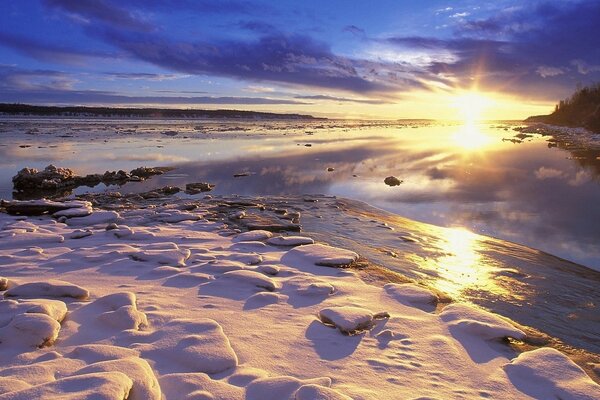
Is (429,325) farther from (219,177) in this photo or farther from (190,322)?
(219,177)

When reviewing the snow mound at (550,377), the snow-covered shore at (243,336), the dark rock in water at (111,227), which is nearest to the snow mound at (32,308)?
the snow-covered shore at (243,336)

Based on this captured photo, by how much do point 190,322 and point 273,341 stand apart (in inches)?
32.6

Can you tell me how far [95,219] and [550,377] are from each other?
8244mm

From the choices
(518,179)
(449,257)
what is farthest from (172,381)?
(518,179)

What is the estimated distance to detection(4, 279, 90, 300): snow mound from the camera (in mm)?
4250

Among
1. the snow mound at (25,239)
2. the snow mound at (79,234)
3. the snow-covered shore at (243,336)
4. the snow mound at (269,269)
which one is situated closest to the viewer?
the snow-covered shore at (243,336)

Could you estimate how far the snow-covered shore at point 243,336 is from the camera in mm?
2908

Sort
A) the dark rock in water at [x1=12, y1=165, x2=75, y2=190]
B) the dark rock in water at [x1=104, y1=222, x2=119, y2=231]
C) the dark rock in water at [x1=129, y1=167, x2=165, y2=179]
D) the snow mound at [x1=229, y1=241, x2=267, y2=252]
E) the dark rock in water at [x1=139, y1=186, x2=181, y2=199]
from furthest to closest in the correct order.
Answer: the dark rock in water at [x1=129, y1=167, x2=165, y2=179]
the dark rock in water at [x1=12, y1=165, x2=75, y2=190]
the dark rock in water at [x1=139, y1=186, x2=181, y2=199]
the dark rock in water at [x1=104, y1=222, x2=119, y2=231]
the snow mound at [x1=229, y1=241, x2=267, y2=252]

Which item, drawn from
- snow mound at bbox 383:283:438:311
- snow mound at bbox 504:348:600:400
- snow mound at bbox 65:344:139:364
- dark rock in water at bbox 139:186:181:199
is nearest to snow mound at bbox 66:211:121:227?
dark rock in water at bbox 139:186:181:199

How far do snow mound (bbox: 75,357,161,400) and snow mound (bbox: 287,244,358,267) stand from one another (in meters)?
3.25

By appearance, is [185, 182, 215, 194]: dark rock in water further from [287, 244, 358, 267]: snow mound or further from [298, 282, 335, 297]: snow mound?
[298, 282, 335, 297]: snow mound

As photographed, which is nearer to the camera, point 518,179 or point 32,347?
point 32,347

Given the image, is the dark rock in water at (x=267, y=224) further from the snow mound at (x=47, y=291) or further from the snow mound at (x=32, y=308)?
the snow mound at (x=32, y=308)

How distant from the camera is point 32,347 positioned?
3.24m
